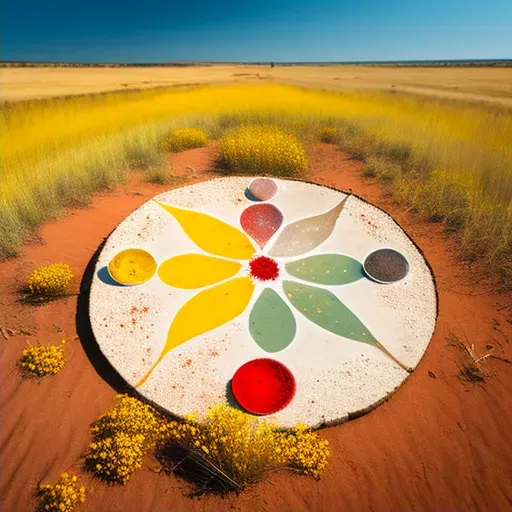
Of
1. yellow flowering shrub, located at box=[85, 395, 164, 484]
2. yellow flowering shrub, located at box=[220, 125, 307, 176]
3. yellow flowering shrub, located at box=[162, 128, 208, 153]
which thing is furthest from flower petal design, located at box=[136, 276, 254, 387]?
yellow flowering shrub, located at box=[162, 128, 208, 153]

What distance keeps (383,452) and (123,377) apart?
9.48 feet

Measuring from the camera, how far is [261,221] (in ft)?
19.9

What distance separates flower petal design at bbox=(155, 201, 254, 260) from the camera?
217 inches

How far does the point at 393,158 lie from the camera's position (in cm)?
881

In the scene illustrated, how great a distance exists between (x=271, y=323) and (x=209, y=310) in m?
0.88

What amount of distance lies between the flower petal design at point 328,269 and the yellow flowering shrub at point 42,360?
3.33 metres

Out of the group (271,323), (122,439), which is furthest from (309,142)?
(122,439)

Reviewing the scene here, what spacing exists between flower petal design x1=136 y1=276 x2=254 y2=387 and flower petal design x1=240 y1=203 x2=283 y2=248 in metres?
1.05

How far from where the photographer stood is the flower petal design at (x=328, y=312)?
14.0ft

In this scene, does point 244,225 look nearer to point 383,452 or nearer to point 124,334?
point 124,334

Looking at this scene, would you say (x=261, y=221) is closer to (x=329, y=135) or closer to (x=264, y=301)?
(x=264, y=301)

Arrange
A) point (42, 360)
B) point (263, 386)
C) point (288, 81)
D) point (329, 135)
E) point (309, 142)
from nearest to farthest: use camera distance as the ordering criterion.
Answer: point (263, 386), point (42, 360), point (309, 142), point (329, 135), point (288, 81)

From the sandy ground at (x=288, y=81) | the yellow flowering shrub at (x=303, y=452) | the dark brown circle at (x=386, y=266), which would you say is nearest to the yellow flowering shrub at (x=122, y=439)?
the yellow flowering shrub at (x=303, y=452)

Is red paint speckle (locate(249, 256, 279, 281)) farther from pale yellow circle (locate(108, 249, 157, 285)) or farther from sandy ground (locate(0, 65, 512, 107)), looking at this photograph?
sandy ground (locate(0, 65, 512, 107))
